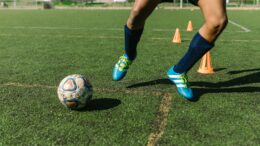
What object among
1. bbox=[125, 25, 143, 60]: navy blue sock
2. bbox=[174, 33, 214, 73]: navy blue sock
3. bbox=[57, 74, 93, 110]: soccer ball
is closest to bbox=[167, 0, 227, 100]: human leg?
bbox=[174, 33, 214, 73]: navy blue sock

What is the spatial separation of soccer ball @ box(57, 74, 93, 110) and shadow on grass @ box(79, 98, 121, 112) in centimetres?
10

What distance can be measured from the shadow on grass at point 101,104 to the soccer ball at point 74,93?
97mm

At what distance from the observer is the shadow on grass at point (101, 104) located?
11.9ft

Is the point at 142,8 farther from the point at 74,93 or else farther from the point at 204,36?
the point at 74,93

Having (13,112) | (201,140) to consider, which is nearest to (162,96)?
(201,140)

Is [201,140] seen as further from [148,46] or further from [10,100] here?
[148,46]

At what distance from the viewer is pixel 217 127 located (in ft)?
10.2

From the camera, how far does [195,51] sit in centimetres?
377

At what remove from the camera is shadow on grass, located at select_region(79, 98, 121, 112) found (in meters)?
3.62

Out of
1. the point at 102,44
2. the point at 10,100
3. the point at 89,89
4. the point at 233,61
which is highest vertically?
the point at 89,89

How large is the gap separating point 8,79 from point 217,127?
119 inches

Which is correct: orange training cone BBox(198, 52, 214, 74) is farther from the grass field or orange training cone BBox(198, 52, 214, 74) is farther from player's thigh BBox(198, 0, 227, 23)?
player's thigh BBox(198, 0, 227, 23)

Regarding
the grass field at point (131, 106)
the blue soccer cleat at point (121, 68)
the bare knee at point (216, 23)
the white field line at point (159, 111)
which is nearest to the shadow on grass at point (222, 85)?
the grass field at point (131, 106)

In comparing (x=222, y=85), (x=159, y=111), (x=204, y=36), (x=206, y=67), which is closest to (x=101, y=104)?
(x=159, y=111)
